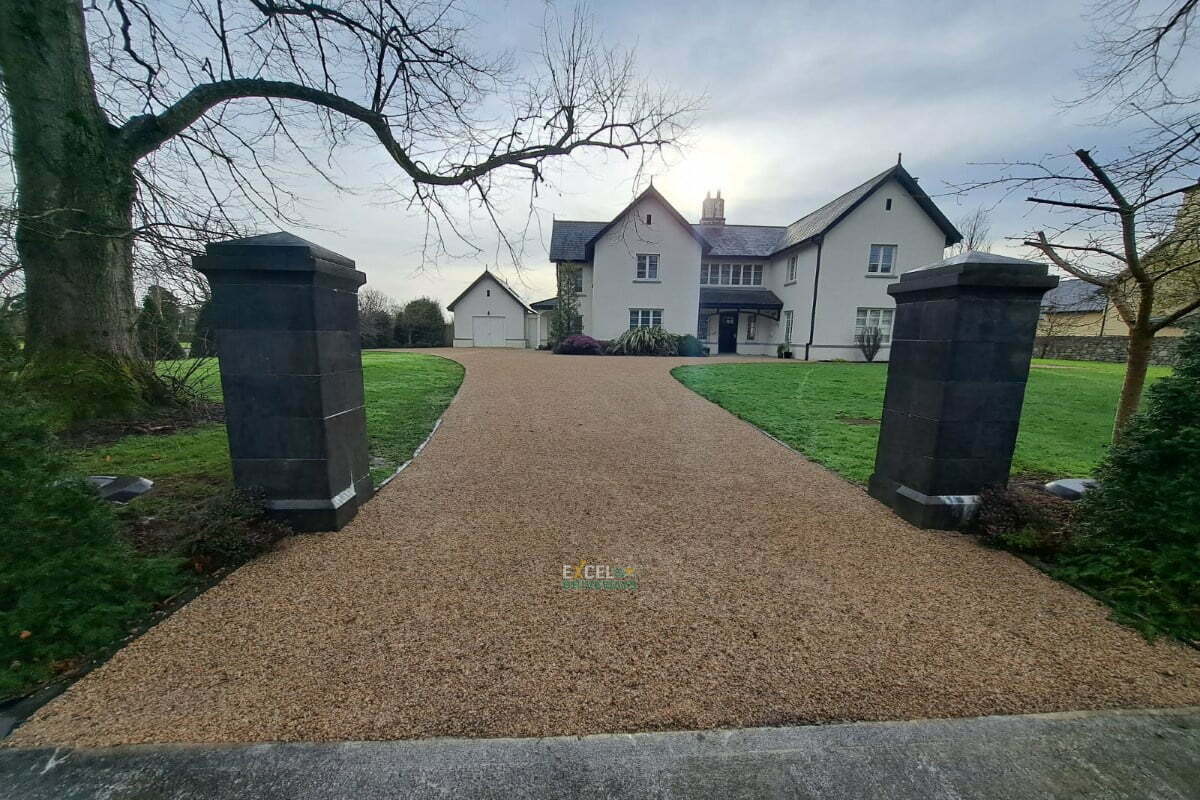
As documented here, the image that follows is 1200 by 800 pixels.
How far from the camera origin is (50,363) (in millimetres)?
6133

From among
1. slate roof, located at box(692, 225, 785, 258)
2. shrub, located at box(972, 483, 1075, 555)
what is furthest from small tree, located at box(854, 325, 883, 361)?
shrub, located at box(972, 483, 1075, 555)

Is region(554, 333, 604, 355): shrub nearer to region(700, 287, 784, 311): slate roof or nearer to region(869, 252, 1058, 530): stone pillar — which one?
region(700, 287, 784, 311): slate roof

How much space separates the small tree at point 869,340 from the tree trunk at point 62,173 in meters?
23.6

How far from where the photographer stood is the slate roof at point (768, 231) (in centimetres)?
2025

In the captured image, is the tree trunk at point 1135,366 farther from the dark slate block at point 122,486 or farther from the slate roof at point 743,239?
the slate roof at point 743,239

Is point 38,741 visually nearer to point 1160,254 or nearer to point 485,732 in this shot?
point 485,732

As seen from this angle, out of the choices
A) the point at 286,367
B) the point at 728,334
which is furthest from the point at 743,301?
the point at 286,367

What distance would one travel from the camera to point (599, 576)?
3176mm

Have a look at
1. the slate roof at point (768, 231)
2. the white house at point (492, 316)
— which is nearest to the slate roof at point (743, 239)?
the slate roof at point (768, 231)

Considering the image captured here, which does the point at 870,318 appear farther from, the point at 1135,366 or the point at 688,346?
the point at 1135,366

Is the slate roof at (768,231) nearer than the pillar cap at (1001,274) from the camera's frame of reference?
No

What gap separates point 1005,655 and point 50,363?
33.2 feet

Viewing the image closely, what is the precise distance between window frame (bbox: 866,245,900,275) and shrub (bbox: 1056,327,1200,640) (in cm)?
2052

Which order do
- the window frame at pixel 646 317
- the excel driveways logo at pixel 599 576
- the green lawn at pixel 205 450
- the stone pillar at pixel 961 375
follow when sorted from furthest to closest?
the window frame at pixel 646 317
the green lawn at pixel 205 450
the stone pillar at pixel 961 375
the excel driveways logo at pixel 599 576
